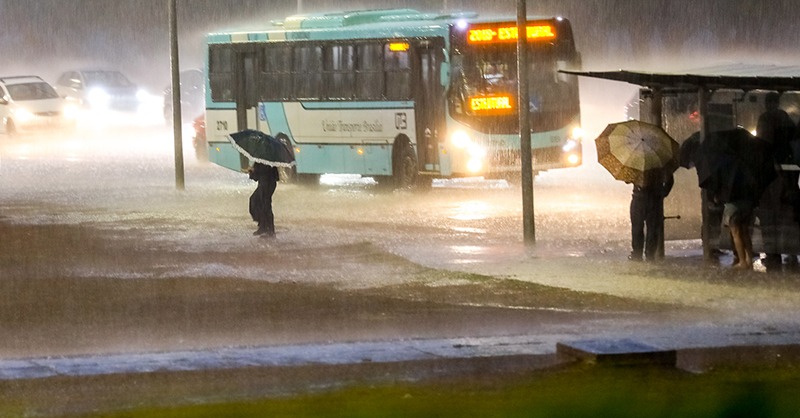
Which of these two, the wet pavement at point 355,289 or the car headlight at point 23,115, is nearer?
the wet pavement at point 355,289

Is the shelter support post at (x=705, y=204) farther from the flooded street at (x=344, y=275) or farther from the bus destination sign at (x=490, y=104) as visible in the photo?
the bus destination sign at (x=490, y=104)

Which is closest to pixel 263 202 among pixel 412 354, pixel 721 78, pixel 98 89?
pixel 721 78

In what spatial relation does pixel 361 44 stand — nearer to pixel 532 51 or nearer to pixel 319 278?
pixel 532 51

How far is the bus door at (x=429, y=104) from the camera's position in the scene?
27.2 m

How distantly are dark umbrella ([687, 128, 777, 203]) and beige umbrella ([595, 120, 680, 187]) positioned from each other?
0.77 meters

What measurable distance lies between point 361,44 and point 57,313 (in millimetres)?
15489

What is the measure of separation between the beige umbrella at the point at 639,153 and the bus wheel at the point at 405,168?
1077 cm

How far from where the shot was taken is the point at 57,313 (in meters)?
13.9

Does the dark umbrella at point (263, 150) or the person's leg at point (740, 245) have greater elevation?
the dark umbrella at point (263, 150)

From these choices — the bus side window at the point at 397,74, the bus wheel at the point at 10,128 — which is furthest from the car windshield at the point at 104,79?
the bus side window at the point at 397,74

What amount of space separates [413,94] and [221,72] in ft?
18.8

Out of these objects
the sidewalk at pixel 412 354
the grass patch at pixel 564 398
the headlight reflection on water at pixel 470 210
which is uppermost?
the headlight reflection on water at pixel 470 210

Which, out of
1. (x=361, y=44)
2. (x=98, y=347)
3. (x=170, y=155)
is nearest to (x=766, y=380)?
(x=98, y=347)

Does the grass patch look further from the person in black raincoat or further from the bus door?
the bus door
